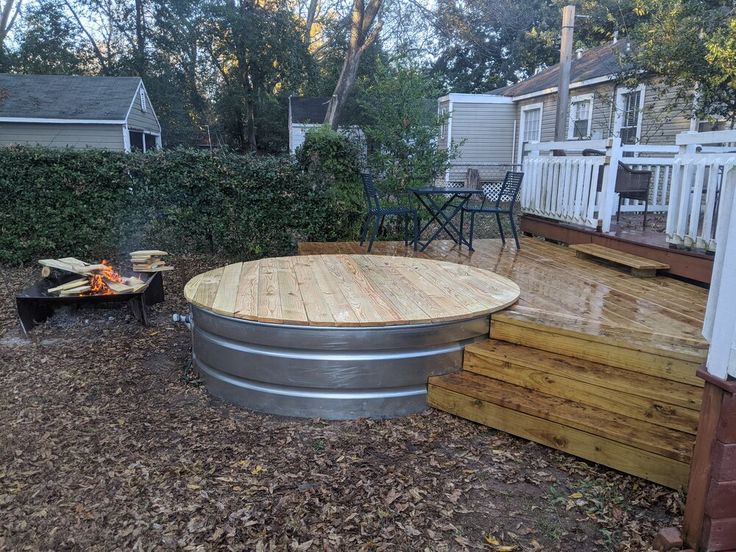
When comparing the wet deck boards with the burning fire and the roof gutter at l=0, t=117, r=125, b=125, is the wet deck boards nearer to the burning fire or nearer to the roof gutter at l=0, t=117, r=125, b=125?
the burning fire

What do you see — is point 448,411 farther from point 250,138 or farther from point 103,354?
point 250,138

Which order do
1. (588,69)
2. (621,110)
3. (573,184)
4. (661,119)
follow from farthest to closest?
(588,69) → (621,110) → (661,119) → (573,184)

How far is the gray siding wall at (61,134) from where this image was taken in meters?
13.6

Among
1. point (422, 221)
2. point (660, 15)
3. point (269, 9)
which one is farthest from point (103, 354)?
point (269, 9)

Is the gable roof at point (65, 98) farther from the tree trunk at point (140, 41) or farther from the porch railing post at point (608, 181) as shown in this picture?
the porch railing post at point (608, 181)

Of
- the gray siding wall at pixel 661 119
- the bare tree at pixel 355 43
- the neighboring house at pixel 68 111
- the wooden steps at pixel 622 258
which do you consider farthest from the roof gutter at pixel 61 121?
the wooden steps at pixel 622 258

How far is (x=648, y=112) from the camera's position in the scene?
9.48m

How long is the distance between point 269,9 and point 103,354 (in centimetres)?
1656

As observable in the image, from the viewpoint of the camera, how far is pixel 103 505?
6.80 feet

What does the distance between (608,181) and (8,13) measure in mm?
22743

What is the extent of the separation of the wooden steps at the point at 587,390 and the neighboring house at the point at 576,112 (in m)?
5.70

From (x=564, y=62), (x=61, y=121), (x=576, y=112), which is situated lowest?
(x=61, y=121)

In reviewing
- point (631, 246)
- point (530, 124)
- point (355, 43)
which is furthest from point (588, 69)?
point (631, 246)

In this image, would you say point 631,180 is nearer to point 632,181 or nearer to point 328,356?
point 632,181
